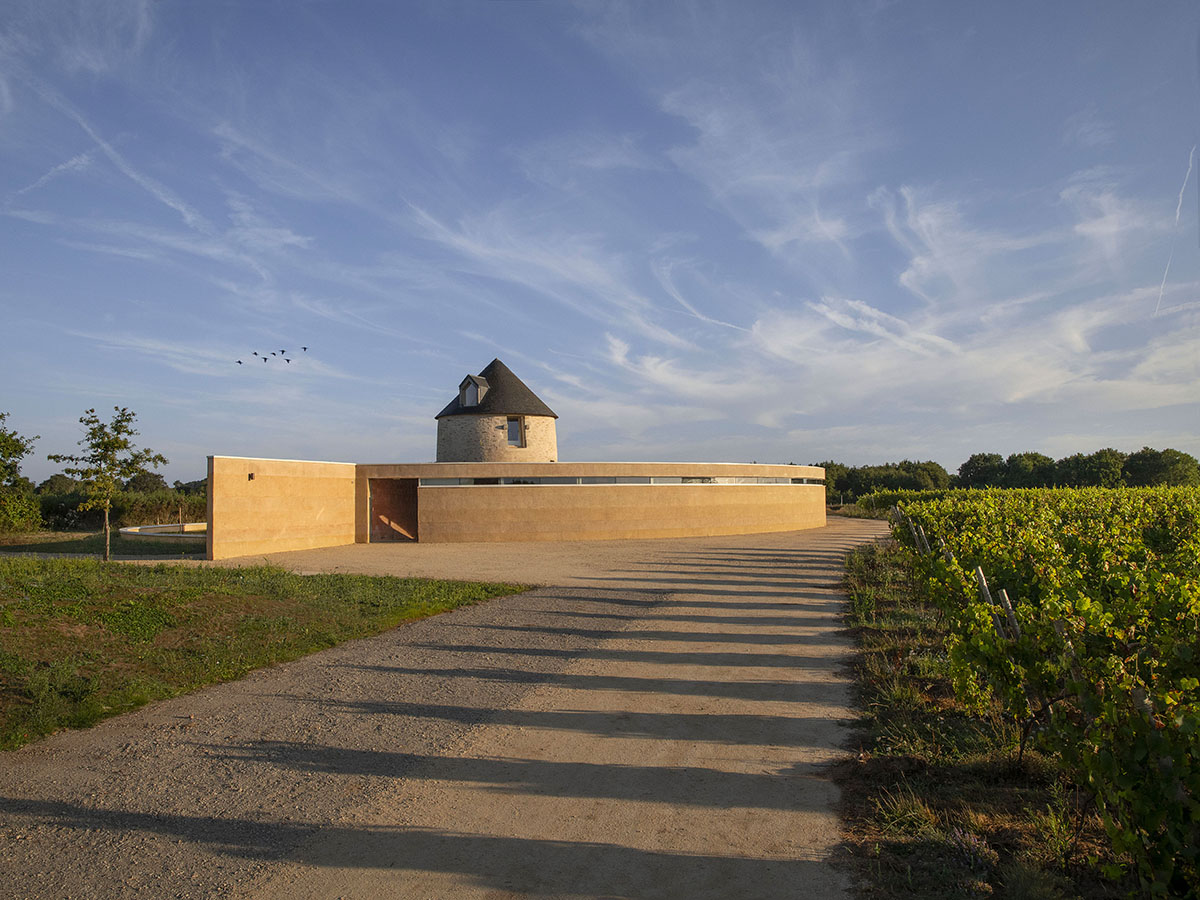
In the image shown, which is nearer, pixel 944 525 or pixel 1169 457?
pixel 944 525

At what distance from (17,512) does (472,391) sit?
1672 cm

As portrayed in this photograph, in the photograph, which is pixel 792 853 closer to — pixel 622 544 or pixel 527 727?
pixel 527 727

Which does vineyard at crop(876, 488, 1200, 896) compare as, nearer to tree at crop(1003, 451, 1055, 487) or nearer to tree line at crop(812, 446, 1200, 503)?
tree line at crop(812, 446, 1200, 503)

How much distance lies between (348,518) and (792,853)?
2385 cm

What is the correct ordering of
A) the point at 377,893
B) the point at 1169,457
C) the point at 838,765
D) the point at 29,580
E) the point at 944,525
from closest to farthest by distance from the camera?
the point at 377,893
the point at 838,765
the point at 29,580
the point at 944,525
the point at 1169,457

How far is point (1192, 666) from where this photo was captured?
15.3 feet

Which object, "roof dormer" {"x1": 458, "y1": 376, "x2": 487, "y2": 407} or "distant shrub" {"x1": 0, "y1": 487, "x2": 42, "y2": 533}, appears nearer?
"distant shrub" {"x1": 0, "y1": 487, "x2": 42, "y2": 533}

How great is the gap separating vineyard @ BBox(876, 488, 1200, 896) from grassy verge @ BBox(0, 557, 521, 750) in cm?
795

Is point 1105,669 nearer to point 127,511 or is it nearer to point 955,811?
point 955,811

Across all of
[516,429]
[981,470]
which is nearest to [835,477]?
[981,470]

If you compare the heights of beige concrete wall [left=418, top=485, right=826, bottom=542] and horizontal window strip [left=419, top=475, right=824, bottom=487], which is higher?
horizontal window strip [left=419, top=475, right=824, bottom=487]

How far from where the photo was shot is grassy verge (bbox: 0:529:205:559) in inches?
861

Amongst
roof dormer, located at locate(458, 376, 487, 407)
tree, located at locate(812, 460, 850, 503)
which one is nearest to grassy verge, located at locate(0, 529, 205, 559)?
roof dormer, located at locate(458, 376, 487, 407)

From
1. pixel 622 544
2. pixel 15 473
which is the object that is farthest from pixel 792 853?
pixel 15 473
